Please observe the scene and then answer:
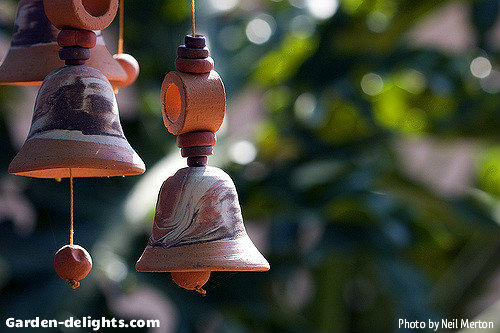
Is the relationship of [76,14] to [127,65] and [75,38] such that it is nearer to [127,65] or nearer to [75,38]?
[75,38]

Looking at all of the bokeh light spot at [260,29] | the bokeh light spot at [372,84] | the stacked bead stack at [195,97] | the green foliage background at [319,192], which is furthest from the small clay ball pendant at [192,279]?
the bokeh light spot at [372,84]

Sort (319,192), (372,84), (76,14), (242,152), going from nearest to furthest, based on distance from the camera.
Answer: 1. (76,14)
2. (319,192)
3. (242,152)
4. (372,84)

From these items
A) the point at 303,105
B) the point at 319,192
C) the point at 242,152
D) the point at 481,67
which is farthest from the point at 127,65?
the point at 481,67

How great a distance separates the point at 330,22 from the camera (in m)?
2.07

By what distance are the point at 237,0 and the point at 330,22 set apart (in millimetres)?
386

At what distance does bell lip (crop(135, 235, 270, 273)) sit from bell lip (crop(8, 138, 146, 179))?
2.9 inches

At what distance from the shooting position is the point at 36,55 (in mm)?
692

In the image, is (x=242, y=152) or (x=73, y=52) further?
(x=242, y=152)

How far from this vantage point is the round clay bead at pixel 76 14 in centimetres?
57

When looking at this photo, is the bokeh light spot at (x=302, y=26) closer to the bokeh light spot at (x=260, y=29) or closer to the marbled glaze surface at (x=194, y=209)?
the bokeh light spot at (x=260, y=29)

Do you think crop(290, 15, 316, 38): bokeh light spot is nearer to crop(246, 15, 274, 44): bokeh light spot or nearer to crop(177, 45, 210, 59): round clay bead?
crop(246, 15, 274, 44): bokeh light spot

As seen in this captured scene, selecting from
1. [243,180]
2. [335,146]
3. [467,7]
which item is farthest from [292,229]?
[467,7]

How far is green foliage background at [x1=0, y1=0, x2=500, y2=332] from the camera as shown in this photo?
1661 mm

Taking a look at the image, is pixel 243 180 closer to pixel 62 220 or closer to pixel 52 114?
pixel 62 220
